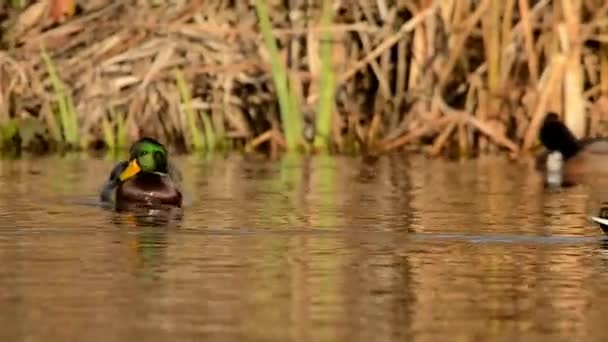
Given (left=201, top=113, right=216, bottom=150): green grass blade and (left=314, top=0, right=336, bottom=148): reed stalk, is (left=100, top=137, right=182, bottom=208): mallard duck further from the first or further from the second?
(left=201, top=113, right=216, bottom=150): green grass blade

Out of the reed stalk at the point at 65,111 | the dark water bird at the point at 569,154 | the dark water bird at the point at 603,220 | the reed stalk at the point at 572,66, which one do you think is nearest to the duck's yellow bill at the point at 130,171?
the dark water bird at the point at 603,220

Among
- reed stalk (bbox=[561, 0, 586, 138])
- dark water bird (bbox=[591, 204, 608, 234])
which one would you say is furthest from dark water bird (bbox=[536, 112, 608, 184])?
dark water bird (bbox=[591, 204, 608, 234])

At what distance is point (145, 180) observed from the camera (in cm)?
1158

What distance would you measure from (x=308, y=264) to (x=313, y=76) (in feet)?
29.4

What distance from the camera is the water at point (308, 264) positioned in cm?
628

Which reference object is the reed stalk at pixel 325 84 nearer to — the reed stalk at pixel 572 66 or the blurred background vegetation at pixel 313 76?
the blurred background vegetation at pixel 313 76

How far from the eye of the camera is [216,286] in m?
7.23

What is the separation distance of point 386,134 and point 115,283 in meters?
9.92

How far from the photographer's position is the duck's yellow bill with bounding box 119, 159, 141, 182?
462 inches

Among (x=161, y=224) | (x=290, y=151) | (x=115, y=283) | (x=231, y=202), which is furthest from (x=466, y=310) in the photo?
(x=290, y=151)

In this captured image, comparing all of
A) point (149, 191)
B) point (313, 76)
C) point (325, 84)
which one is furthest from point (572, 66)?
point (149, 191)

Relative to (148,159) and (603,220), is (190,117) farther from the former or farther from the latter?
(603,220)

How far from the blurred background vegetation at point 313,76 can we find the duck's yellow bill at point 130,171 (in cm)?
436

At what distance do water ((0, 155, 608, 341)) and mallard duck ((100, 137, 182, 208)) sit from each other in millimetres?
172
